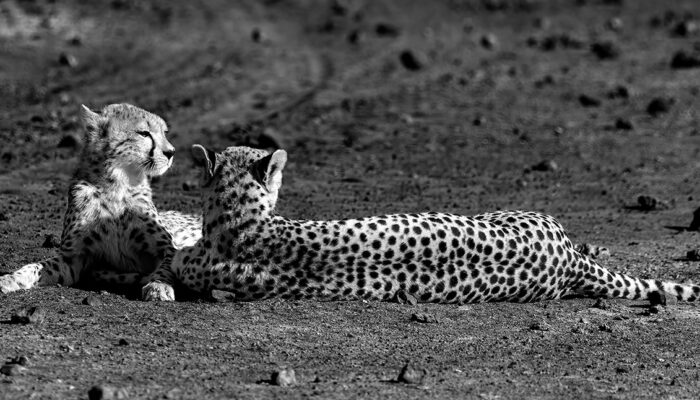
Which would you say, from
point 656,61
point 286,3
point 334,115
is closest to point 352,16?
point 286,3

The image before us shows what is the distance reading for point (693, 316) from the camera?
8602 millimetres

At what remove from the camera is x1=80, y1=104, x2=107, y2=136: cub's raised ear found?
29.1 ft

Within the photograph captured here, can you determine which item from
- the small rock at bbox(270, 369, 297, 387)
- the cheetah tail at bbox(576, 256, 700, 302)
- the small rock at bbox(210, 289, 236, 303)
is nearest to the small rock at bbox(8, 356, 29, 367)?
the small rock at bbox(270, 369, 297, 387)

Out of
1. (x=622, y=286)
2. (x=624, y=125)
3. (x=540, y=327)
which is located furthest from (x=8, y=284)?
(x=624, y=125)

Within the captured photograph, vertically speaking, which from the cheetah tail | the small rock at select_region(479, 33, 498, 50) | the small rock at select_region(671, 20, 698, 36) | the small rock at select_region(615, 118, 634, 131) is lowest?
A: the cheetah tail

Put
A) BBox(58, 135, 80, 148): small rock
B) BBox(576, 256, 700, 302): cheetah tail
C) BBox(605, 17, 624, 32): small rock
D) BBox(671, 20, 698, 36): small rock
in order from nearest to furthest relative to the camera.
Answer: BBox(576, 256, 700, 302): cheetah tail < BBox(58, 135, 80, 148): small rock < BBox(671, 20, 698, 36): small rock < BBox(605, 17, 624, 32): small rock

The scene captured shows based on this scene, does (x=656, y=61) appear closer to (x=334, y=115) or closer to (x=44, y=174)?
(x=334, y=115)

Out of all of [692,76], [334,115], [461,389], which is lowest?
[461,389]

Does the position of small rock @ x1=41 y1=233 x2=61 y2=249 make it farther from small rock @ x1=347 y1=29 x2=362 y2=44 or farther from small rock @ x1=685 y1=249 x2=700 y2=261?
small rock @ x1=347 y1=29 x2=362 y2=44

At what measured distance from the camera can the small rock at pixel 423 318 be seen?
7949mm

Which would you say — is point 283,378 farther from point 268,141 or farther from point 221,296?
point 268,141

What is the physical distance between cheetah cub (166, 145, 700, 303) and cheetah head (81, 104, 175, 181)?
68 centimetres

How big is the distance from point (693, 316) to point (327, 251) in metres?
2.34

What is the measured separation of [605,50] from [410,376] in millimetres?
12974
